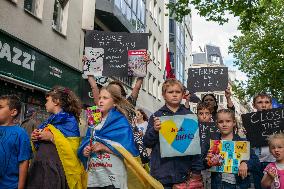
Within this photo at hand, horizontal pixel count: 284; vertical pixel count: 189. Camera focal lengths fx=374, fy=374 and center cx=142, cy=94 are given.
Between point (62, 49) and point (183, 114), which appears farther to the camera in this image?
point (62, 49)

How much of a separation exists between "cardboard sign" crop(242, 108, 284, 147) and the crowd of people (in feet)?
2.95

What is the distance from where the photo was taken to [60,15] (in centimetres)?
1512

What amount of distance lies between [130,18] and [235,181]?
676 inches

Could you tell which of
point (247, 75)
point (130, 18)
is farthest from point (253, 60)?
point (130, 18)

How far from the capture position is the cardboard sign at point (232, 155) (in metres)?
4.75

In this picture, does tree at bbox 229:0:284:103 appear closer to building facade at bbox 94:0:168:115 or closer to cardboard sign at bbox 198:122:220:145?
building facade at bbox 94:0:168:115

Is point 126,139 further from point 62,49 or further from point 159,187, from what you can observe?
point 62,49

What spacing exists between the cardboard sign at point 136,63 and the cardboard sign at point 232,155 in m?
2.63

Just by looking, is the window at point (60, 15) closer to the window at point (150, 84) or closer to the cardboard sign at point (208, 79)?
the cardboard sign at point (208, 79)

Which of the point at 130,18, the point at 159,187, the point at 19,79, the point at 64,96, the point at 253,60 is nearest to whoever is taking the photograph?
the point at 159,187

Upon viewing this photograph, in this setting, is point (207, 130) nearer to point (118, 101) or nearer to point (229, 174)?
point (229, 174)

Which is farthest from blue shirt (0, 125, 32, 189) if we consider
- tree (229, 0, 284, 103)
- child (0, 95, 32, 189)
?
tree (229, 0, 284, 103)

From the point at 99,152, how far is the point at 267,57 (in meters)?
23.7

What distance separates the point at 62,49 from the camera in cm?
1471
